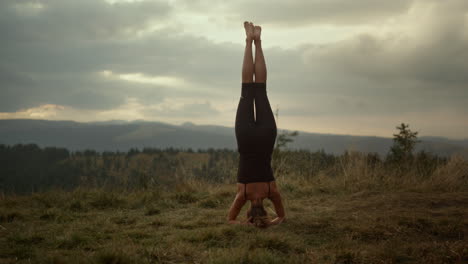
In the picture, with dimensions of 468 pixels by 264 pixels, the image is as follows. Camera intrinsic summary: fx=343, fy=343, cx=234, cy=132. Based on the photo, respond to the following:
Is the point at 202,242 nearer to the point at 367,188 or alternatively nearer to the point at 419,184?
the point at 367,188

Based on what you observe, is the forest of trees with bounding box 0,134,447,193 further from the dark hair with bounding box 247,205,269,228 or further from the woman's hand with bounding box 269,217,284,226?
the dark hair with bounding box 247,205,269,228

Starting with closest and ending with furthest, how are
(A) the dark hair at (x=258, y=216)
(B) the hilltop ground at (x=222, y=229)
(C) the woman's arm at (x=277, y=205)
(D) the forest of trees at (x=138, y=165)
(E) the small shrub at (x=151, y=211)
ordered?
1. (B) the hilltop ground at (x=222, y=229)
2. (A) the dark hair at (x=258, y=216)
3. (C) the woman's arm at (x=277, y=205)
4. (E) the small shrub at (x=151, y=211)
5. (D) the forest of trees at (x=138, y=165)

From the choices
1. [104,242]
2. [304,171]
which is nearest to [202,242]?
[104,242]

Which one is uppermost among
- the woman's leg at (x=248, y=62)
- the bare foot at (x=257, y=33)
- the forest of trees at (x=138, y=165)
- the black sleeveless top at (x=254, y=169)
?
the bare foot at (x=257, y=33)

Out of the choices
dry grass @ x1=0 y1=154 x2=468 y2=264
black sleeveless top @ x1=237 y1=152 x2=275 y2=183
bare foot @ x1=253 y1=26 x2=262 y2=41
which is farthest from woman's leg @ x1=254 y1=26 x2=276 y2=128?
dry grass @ x1=0 y1=154 x2=468 y2=264

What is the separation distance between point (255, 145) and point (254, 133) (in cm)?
20

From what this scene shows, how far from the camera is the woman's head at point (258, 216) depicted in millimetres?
5477

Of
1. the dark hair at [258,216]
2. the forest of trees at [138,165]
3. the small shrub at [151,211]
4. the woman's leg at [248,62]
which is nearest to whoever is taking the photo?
the dark hair at [258,216]

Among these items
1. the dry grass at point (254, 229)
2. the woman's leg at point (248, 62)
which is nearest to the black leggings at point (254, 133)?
the woman's leg at point (248, 62)

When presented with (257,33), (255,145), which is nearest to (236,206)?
(255,145)

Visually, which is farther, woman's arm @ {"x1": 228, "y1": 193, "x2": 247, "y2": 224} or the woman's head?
woman's arm @ {"x1": 228, "y1": 193, "x2": 247, "y2": 224}

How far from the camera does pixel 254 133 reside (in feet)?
18.7

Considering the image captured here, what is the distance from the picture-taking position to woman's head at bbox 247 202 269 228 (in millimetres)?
5477

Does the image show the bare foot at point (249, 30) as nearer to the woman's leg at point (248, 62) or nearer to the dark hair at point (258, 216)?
the woman's leg at point (248, 62)
